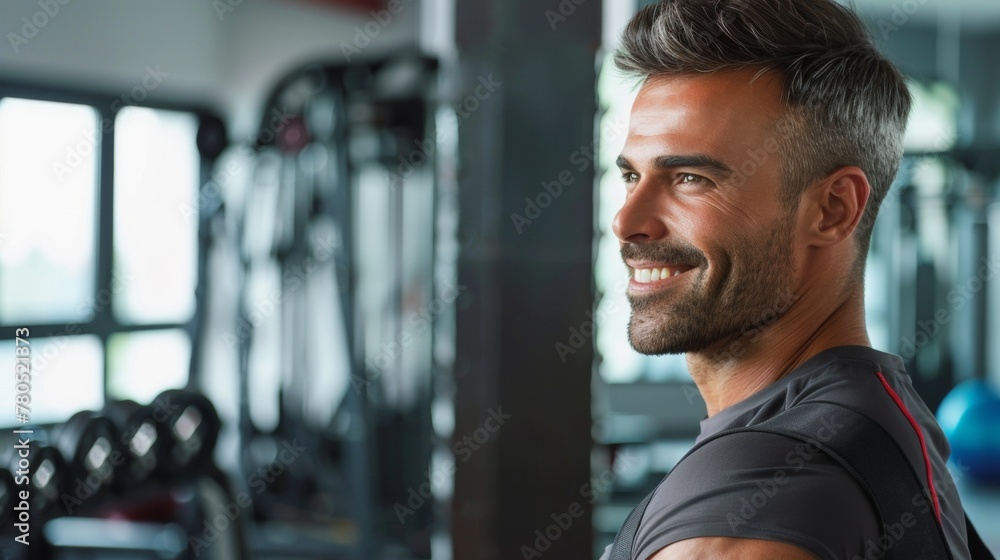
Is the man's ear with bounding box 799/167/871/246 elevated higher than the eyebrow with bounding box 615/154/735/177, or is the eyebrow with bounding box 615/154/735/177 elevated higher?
the eyebrow with bounding box 615/154/735/177

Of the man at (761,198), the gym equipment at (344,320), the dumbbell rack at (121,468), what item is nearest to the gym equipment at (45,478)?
the dumbbell rack at (121,468)

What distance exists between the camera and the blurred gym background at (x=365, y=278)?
2.20 metres

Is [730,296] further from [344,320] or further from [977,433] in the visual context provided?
[977,433]

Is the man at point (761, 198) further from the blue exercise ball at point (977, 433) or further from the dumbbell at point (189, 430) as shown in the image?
the blue exercise ball at point (977, 433)

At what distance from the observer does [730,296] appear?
1.08 meters

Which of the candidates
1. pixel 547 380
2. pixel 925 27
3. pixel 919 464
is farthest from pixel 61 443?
pixel 925 27

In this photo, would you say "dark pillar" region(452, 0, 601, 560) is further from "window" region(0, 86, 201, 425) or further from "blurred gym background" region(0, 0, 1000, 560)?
"window" region(0, 86, 201, 425)

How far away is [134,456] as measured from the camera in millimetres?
2551

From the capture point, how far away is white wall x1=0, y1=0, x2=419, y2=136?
4.98 metres

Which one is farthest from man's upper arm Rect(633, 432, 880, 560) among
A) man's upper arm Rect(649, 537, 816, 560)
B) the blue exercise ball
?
the blue exercise ball

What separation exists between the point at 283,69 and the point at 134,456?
4.71m

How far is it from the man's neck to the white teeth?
0.34 ft

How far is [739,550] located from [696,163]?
47 centimetres

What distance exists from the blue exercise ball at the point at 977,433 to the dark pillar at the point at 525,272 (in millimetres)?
4204
